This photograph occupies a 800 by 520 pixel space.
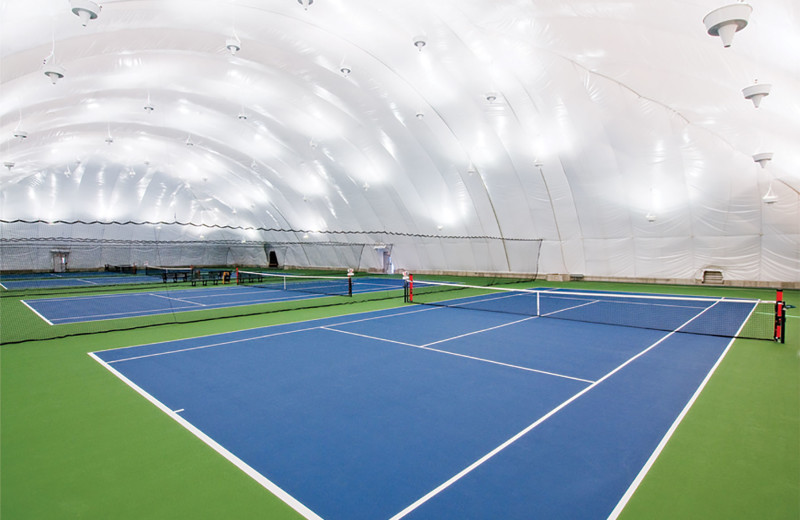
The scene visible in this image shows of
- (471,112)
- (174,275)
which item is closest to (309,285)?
(174,275)

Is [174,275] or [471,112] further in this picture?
[174,275]

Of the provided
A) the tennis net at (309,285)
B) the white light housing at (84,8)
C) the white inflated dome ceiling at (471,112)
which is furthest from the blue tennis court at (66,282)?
the white light housing at (84,8)

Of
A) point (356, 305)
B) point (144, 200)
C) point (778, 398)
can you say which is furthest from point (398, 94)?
point (144, 200)

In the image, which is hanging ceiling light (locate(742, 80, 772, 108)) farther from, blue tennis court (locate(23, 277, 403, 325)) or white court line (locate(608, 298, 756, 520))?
blue tennis court (locate(23, 277, 403, 325))

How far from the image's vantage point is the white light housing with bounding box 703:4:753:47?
18.9ft

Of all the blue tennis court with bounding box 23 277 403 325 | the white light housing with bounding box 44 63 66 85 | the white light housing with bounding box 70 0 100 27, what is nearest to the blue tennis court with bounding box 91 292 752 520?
the blue tennis court with bounding box 23 277 403 325

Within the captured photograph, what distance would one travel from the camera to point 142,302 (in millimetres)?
16969

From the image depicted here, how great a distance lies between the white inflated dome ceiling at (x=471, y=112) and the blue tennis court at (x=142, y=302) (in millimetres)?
3873

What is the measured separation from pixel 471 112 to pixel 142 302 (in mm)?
17033

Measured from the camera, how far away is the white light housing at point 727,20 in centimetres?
576

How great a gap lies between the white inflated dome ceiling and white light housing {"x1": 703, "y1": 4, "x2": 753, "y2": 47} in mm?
4314

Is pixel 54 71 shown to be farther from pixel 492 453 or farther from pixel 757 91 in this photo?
pixel 757 91

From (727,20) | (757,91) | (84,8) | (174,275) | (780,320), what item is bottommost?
(174,275)

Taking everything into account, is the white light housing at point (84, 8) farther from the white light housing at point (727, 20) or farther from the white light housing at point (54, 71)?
the white light housing at point (727, 20)
